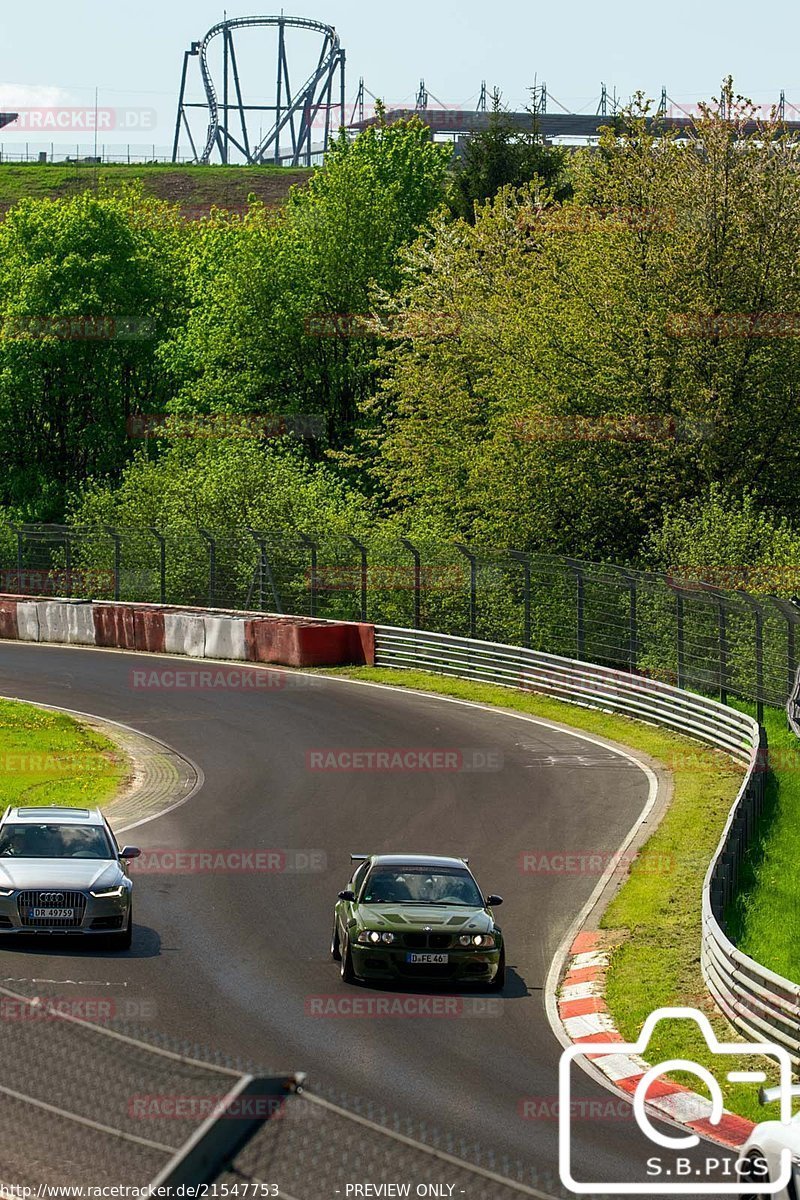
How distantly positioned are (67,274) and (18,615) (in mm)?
23907

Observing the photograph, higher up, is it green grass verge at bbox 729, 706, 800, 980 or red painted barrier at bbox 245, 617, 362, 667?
green grass verge at bbox 729, 706, 800, 980

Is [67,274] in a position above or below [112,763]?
above

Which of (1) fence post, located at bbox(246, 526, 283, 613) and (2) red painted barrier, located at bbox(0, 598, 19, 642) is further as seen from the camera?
(2) red painted barrier, located at bbox(0, 598, 19, 642)

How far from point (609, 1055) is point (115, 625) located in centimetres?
3421

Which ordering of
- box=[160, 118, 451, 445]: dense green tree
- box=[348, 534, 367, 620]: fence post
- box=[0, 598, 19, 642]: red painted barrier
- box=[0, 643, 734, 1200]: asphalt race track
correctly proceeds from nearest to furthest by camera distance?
box=[0, 643, 734, 1200]: asphalt race track → box=[348, 534, 367, 620]: fence post → box=[0, 598, 19, 642]: red painted barrier → box=[160, 118, 451, 445]: dense green tree

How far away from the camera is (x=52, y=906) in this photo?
17219 mm

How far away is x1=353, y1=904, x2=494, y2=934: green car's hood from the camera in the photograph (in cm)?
1639

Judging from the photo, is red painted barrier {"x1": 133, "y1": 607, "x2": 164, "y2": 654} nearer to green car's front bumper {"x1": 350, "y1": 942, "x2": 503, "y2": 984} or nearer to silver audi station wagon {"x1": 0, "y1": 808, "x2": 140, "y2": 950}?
silver audi station wagon {"x1": 0, "y1": 808, "x2": 140, "y2": 950}

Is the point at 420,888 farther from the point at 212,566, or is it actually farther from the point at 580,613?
the point at 212,566

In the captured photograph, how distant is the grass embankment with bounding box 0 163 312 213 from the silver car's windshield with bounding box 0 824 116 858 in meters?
125

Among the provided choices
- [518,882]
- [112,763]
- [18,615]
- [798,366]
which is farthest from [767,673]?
[18,615]

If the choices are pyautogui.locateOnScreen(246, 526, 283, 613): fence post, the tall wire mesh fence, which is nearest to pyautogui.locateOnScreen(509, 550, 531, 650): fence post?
the tall wire mesh fence

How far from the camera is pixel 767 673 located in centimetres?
3023

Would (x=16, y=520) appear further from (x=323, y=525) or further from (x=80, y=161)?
(x=80, y=161)
